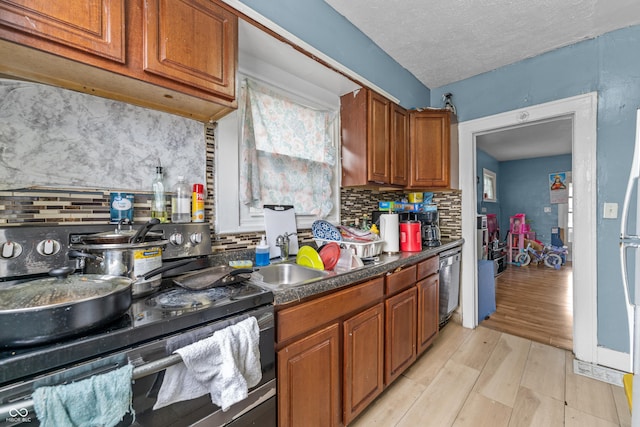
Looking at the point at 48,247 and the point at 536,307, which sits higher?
the point at 48,247

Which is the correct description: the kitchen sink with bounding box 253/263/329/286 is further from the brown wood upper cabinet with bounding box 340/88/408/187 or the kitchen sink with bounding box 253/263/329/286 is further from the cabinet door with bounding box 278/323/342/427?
the brown wood upper cabinet with bounding box 340/88/408/187

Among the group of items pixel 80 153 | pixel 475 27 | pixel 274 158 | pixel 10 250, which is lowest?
pixel 10 250

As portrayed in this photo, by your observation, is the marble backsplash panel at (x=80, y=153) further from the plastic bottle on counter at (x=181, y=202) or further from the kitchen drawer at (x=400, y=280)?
the kitchen drawer at (x=400, y=280)

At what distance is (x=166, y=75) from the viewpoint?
99cm

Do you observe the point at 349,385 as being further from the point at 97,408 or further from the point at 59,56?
the point at 59,56

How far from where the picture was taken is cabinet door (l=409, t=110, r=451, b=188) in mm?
2566

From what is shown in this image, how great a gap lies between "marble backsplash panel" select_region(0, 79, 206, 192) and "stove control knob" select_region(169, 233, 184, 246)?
0.83 ft

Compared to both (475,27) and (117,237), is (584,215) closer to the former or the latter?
(475,27)

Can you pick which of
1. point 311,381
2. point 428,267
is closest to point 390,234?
point 428,267

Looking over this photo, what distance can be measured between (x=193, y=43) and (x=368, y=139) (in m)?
1.34

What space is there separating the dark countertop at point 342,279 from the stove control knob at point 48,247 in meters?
0.71

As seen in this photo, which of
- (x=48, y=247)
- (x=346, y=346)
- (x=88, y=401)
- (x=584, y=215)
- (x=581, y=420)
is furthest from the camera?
(x=584, y=215)

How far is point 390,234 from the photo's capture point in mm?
2014

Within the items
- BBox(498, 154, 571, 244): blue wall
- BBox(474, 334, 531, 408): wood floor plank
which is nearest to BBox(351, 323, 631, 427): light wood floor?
BBox(474, 334, 531, 408): wood floor plank
